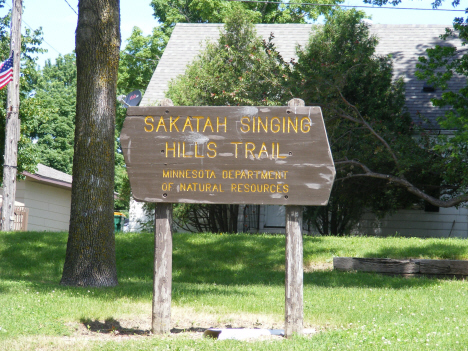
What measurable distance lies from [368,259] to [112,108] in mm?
5734

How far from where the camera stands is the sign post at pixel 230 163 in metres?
5.77

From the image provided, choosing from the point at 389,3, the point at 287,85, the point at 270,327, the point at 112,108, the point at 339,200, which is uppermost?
the point at 389,3

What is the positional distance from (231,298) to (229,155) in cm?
283

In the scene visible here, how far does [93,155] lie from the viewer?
8.66m

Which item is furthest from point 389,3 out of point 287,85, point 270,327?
point 270,327

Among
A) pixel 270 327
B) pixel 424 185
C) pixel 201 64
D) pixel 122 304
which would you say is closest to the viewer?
pixel 270 327

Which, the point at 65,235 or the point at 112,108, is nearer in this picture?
the point at 112,108

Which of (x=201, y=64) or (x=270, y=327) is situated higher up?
(x=201, y=64)

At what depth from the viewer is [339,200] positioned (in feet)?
53.3

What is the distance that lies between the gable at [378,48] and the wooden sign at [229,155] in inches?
529

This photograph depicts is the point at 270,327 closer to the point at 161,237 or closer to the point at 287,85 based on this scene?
the point at 161,237

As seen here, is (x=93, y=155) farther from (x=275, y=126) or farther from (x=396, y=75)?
(x=396, y=75)

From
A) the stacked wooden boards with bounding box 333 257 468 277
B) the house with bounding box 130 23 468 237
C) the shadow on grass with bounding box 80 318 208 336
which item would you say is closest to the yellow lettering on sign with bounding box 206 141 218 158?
the shadow on grass with bounding box 80 318 208 336

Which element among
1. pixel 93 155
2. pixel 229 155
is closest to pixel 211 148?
pixel 229 155
